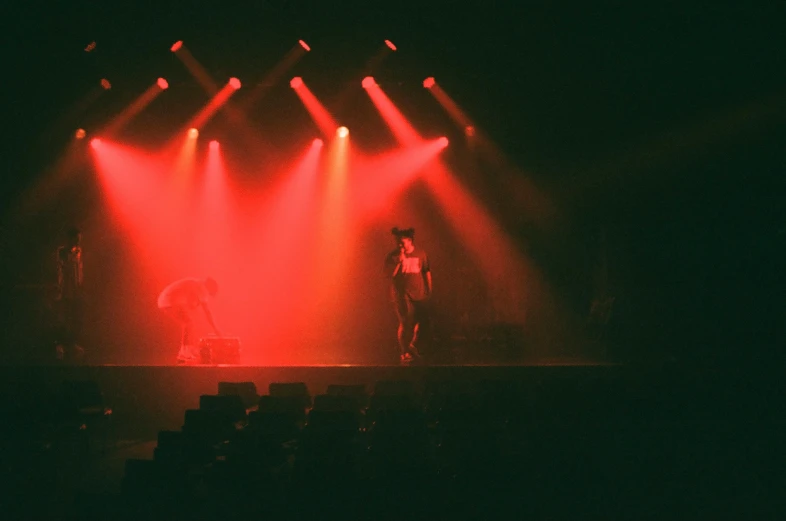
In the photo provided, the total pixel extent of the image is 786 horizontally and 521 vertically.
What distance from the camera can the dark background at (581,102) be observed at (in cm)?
781

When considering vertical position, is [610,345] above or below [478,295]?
below

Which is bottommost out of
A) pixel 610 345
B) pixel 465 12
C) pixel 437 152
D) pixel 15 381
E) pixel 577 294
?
pixel 15 381

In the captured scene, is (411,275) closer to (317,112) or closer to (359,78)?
(359,78)

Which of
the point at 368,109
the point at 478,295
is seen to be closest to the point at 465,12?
the point at 368,109

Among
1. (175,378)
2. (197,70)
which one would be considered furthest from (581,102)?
(175,378)

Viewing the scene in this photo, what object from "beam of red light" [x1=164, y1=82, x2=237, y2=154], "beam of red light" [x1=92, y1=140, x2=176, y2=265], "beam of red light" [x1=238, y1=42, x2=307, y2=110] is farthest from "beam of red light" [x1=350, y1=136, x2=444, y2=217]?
"beam of red light" [x1=92, y1=140, x2=176, y2=265]

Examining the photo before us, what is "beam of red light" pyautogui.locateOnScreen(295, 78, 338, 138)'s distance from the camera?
1063 centimetres

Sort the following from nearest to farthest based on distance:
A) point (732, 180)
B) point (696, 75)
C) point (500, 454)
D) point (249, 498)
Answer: point (249, 498)
point (500, 454)
point (696, 75)
point (732, 180)

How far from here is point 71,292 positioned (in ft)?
31.4

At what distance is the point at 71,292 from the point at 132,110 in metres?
3.46

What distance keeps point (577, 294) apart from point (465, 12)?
5196 mm

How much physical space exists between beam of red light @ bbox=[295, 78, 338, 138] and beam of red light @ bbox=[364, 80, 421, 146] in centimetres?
88

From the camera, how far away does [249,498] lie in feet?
15.6

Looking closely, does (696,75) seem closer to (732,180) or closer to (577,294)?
(732,180)
